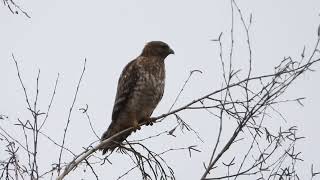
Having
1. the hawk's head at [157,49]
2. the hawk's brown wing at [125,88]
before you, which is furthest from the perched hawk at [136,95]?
the hawk's head at [157,49]

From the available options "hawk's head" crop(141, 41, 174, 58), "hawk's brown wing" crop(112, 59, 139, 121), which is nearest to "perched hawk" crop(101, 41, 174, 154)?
"hawk's brown wing" crop(112, 59, 139, 121)

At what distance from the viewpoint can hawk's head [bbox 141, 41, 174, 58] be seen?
7883 millimetres

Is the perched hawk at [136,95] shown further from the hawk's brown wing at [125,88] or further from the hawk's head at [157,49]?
the hawk's head at [157,49]

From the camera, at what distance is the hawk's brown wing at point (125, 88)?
7.31 meters

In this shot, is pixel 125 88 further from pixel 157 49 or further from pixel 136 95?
pixel 157 49

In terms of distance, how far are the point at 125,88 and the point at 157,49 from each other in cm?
87

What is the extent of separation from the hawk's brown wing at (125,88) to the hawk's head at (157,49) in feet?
1.60

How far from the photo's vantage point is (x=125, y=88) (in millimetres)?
7352

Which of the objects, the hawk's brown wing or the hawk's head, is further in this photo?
the hawk's head

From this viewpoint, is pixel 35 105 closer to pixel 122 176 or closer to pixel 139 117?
pixel 122 176

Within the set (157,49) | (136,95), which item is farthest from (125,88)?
(157,49)

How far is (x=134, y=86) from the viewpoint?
7.30m

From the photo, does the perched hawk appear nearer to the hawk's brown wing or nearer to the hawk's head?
the hawk's brown wing

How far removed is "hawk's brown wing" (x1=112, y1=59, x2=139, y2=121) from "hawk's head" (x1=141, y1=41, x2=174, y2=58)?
49 centimetres
